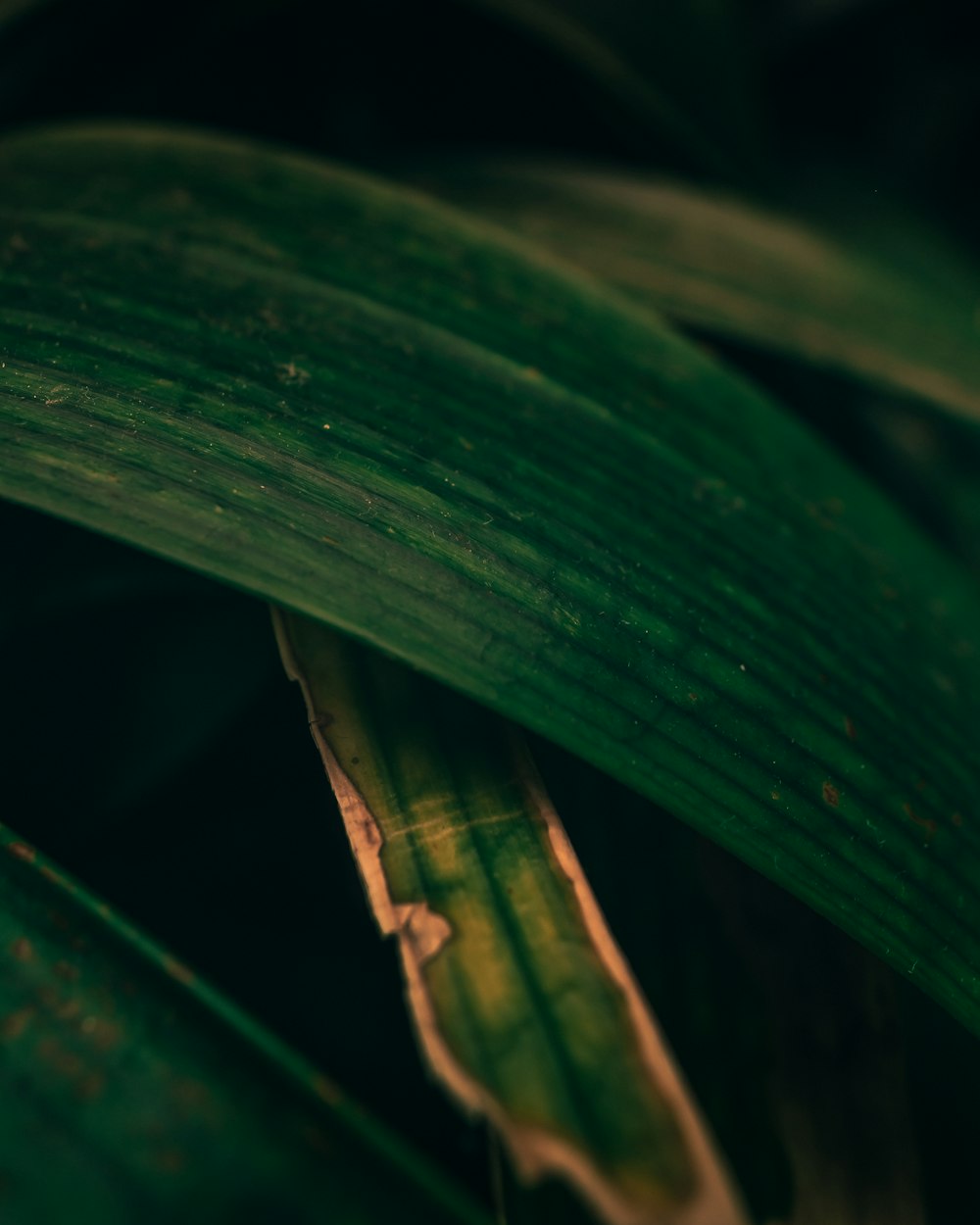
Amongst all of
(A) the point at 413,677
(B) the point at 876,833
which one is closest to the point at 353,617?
(A) the point at 413,677

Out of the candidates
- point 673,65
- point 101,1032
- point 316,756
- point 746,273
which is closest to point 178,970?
point 101,1032

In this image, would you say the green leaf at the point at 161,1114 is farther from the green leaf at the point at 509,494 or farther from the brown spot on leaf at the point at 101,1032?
the green leaf at the point at 509,494

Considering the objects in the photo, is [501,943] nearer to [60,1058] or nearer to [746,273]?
[60,1058]

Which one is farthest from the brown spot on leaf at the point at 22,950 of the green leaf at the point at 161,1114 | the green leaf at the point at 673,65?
the green leaf at the point at 673,65

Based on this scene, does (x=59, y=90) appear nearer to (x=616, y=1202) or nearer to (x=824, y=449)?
(x=824, y=449)

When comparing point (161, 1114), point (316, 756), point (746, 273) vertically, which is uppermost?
point (746, 273)
